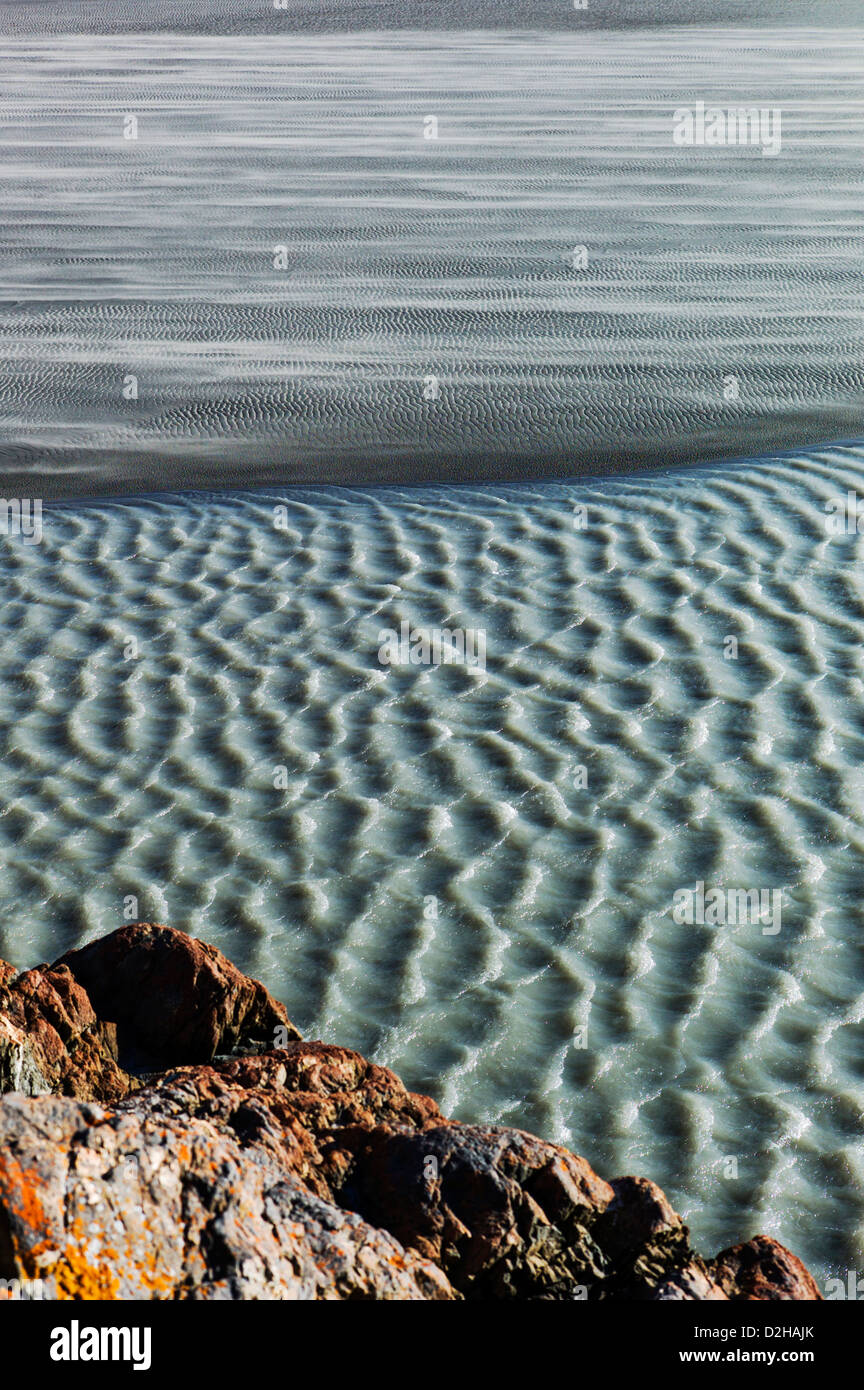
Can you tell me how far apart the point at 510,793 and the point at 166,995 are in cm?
222

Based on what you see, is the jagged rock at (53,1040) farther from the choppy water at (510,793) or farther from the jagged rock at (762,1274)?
the jagged rock at (762,1274)

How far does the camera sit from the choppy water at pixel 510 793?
13.2 ft

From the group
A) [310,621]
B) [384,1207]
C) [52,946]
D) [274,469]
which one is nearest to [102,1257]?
[384,1207]

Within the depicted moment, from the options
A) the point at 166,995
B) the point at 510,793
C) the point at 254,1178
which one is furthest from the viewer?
the point at 510,793

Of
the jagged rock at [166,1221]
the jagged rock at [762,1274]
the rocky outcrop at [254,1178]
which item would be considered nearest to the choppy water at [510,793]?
the jagged rock at [762,1274]

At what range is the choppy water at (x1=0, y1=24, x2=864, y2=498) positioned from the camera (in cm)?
932

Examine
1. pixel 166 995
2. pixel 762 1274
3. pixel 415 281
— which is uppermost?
pixel 415 281

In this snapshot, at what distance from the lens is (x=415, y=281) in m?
12.2

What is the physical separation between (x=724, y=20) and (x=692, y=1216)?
32.1 m

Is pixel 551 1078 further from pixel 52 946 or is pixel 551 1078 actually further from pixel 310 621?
pixel 310 621

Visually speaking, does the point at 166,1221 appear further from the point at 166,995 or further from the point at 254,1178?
the point at 166,995

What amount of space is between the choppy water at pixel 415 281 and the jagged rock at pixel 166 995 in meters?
5.69

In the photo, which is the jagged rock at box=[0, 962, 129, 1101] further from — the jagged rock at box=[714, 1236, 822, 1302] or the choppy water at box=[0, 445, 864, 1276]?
the jagged rock at box=[714, 1236, 822, 1302]

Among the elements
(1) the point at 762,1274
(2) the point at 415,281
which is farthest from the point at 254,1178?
(2) the point at 415,281
